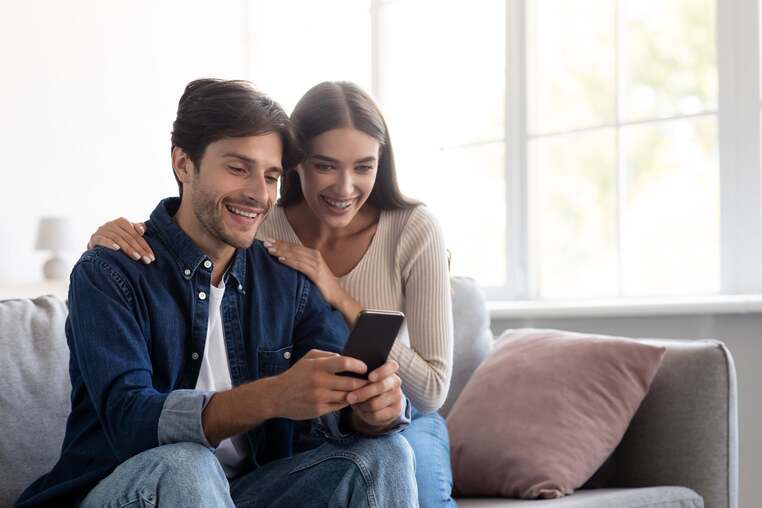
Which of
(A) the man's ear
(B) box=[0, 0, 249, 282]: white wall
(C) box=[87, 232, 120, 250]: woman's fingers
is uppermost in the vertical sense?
(B) box=[0, 0, 249, 282]: white wall

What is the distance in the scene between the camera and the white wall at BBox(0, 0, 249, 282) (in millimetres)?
3949

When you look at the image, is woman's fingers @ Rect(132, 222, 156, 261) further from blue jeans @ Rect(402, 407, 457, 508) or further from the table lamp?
the table lamp

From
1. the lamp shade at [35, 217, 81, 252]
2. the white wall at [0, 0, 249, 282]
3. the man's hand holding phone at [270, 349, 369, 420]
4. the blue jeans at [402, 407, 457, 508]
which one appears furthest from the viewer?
the white wall at [0, 0, 249, 282]

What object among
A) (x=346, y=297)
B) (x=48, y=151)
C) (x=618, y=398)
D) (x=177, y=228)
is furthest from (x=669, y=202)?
(x=48, y=151)

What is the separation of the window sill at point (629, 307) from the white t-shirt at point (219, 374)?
5.00 ft

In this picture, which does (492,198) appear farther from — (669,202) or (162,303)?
(162,303)

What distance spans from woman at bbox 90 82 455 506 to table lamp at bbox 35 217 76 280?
6.50ft

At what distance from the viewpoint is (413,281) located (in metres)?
2.13

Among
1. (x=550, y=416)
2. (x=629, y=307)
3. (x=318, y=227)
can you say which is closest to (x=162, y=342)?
(x=318, y=227)

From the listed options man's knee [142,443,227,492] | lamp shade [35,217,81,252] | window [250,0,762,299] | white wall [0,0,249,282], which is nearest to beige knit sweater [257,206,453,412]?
man's knee [142,443,227,492]

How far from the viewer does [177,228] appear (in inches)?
68.5

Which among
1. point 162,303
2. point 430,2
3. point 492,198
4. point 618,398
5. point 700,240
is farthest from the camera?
point 430,2

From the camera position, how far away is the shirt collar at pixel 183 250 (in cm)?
171

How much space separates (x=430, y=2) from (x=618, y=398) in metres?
2.23
